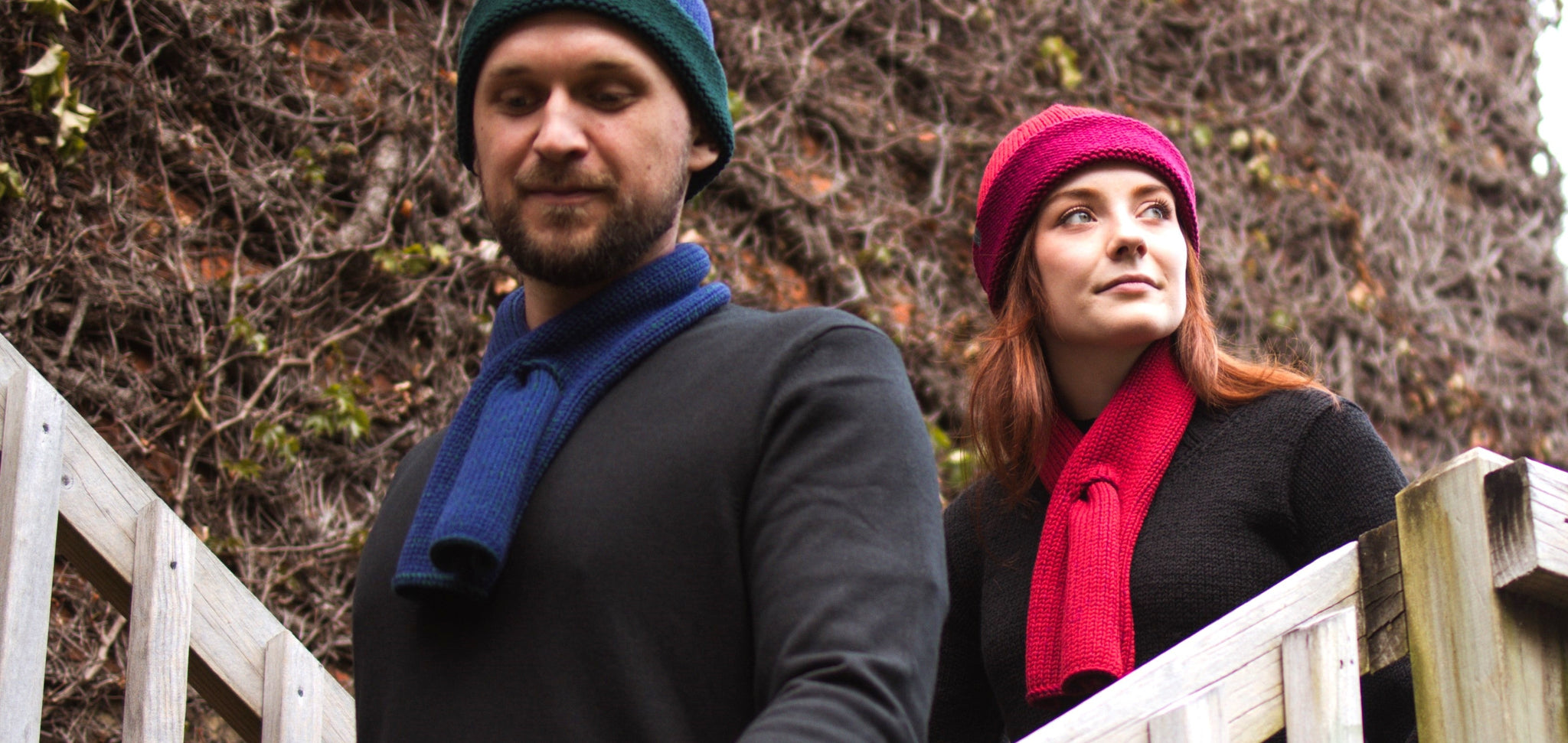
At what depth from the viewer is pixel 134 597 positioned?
1.82 metres

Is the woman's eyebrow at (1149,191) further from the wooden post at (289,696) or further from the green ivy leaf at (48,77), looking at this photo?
the green ivy leaf at (48,77)

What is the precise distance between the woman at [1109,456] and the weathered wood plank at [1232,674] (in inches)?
9.8

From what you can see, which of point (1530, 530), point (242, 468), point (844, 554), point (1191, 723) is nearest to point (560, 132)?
point (844, 554)

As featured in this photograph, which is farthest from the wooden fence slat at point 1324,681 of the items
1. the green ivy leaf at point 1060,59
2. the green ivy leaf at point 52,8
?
the green ivy leaf at point 1060,59

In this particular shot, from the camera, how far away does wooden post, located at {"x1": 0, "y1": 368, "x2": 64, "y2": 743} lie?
1674 mm

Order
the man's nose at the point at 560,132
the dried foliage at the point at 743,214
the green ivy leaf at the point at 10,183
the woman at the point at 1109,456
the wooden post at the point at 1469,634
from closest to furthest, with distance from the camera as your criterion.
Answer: the man's nose at the point at 560,132
the wooden post at the point at 1469,634
the woman at the point at 1109,456
the green ivy leaf at the point at 10,183
the dried foliage at the point at 743,214

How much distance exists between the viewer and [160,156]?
284cm

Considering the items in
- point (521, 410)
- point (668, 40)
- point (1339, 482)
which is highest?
point (668, 40)

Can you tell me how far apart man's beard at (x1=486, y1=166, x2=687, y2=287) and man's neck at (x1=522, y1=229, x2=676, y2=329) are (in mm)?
26

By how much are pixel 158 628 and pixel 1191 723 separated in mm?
1283

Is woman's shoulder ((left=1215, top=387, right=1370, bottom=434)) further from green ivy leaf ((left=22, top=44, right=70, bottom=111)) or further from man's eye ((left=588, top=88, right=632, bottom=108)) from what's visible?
green ivy leaf ((left=22, top=44, right=70, bottom=111))

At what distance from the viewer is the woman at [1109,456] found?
1.73m

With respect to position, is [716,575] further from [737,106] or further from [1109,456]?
[737,106]

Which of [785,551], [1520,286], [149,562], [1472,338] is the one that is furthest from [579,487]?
[1520,286]
